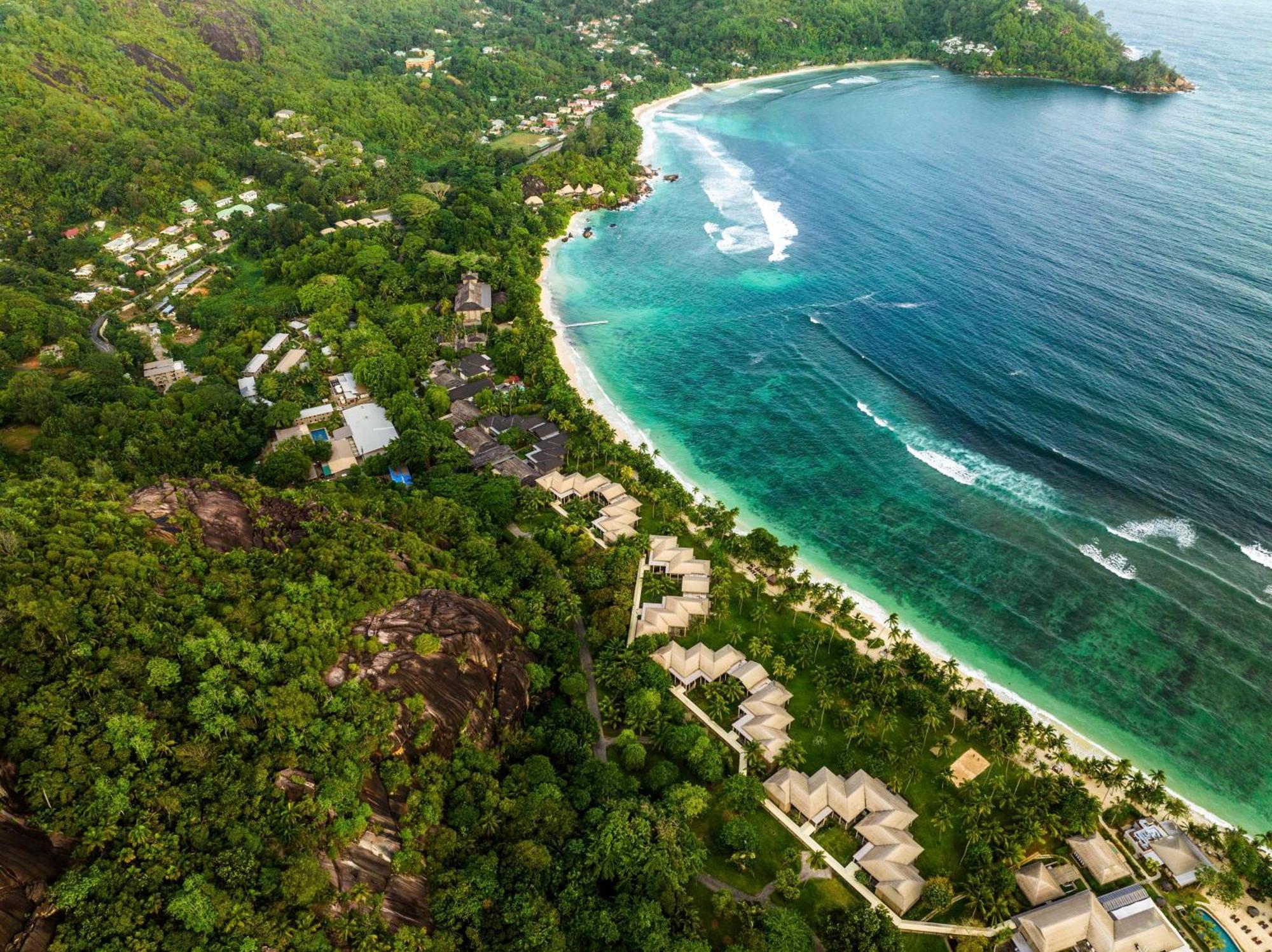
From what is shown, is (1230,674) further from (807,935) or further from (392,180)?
(392,180)

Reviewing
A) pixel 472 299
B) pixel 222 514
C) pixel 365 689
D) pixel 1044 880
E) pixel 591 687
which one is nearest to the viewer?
pixel 365 689

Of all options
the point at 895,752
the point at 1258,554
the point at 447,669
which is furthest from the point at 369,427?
the point at 1258,554

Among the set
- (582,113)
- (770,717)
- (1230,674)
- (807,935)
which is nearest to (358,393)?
(770,717)

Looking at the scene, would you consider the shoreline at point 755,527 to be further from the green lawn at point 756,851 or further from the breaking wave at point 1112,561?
the green lawn at point 756,851

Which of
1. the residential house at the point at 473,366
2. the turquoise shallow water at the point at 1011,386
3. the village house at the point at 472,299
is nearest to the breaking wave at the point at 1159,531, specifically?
the turquoise shallow water at the point at 1011,386

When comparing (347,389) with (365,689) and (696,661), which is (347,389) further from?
(696,661)
